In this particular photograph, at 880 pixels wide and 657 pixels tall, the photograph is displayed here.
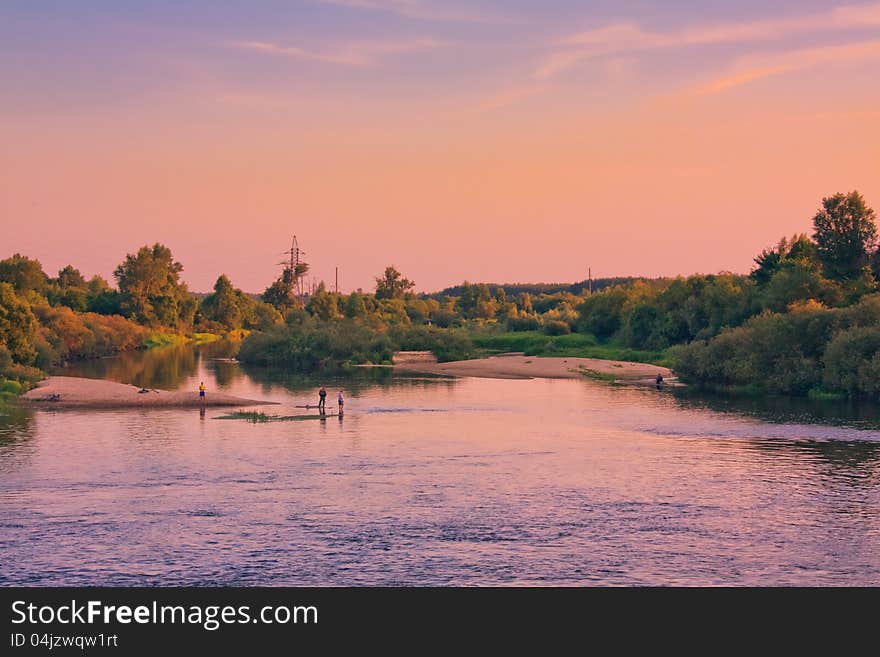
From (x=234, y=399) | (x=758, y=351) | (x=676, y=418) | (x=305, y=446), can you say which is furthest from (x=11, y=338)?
(x=758, y=351)

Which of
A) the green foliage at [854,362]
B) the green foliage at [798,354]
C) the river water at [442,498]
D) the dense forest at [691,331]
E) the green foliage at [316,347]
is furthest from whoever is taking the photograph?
the green foliage at [316,347]

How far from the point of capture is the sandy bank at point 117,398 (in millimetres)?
81500

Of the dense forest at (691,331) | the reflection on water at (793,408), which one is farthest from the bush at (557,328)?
the reflection on water at (793,408)

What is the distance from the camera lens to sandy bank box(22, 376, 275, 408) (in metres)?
81.5

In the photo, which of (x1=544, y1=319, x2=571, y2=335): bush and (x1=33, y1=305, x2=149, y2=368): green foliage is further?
(x1=544, y1=319, x2=571, y2=335): bush

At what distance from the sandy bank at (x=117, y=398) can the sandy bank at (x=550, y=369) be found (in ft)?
136

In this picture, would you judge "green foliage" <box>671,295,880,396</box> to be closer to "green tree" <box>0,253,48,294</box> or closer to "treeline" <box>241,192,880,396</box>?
"treeline" <box>241,192,880,396</box>

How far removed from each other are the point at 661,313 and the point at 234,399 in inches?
3238

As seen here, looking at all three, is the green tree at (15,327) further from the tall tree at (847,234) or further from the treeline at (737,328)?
the tall tree at (847,234)

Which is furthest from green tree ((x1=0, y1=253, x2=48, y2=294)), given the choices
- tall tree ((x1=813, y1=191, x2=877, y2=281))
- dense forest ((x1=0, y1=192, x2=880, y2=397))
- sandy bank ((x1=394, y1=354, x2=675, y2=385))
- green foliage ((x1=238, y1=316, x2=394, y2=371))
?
tall tree ((x1=813, y1=191, x2=877, y2=281))

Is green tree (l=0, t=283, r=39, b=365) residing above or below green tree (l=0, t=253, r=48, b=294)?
below

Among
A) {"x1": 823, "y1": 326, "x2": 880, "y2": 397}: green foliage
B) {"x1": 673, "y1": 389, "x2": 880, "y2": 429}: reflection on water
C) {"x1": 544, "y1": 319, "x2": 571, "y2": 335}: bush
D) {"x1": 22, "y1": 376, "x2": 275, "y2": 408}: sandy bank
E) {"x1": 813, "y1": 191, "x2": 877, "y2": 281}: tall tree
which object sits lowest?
{"x1": 673, "y1": 389, "x2": 880, "y2": 429}: reflection on water

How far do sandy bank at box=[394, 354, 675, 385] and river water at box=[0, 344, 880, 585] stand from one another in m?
37.1

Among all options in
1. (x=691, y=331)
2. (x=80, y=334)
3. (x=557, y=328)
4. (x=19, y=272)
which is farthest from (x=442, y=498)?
(x=19, y=272)
